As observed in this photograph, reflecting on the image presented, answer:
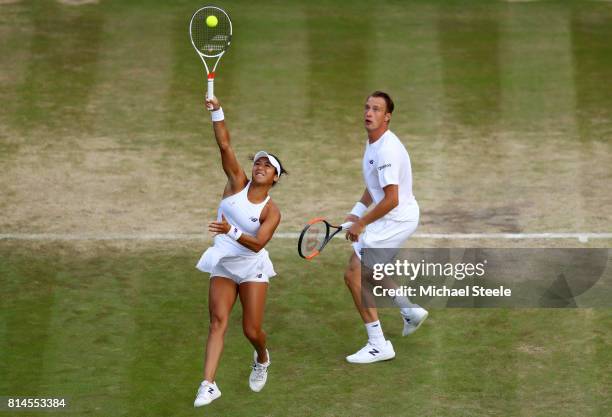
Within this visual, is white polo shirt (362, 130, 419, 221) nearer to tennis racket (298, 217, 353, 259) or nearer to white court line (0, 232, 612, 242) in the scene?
tennis racket (298, 217, 353, 259)

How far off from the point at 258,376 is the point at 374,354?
3.74 feet

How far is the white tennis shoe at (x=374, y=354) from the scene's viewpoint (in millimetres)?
11172

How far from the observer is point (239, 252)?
10398 millimetres

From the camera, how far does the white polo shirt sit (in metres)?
11.0

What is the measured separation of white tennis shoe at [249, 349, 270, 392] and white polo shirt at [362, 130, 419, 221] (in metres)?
1.77

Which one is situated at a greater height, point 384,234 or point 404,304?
point 384,234

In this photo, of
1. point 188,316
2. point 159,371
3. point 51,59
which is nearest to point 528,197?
point 188,316

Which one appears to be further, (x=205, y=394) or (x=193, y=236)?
(x=193, y=236)

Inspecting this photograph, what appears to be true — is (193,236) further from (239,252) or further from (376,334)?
(239,252)

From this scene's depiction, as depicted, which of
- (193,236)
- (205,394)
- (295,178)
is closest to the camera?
(205,394)

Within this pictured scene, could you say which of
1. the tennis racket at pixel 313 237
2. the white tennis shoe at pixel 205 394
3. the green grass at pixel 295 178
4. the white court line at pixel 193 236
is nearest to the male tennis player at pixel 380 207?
the tennis racket at pixel 313 237

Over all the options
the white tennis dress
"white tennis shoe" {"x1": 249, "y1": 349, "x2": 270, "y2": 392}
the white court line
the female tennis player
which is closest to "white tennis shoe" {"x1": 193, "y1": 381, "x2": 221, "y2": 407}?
the female tennis player

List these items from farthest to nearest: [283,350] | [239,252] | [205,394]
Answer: [283,350], [239,252], [205,394]

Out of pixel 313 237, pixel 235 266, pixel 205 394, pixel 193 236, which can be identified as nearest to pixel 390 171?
pixel 313 237
